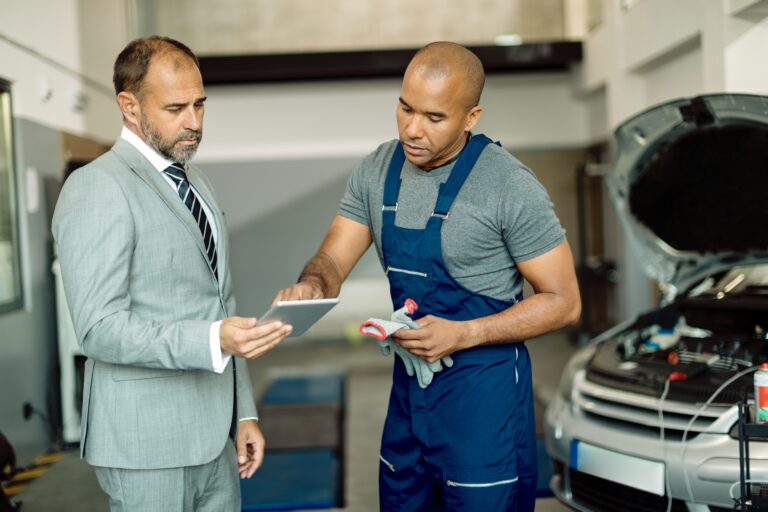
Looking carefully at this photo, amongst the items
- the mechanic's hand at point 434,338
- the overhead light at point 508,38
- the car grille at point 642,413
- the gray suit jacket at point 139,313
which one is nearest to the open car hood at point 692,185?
the car grille at point 642,413

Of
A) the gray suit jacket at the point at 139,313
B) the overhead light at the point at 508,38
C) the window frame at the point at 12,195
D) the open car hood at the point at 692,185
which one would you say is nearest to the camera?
the gray suit jacket at the point at 139,313

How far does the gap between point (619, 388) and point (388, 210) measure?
1630 millimetres

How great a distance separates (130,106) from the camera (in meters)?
1.83

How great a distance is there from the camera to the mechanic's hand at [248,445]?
2.08m

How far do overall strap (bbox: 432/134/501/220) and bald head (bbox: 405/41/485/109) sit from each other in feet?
0.35

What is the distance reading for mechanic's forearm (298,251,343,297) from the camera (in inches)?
83.8

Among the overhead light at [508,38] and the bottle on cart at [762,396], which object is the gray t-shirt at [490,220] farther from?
the overhead light at [508,38]

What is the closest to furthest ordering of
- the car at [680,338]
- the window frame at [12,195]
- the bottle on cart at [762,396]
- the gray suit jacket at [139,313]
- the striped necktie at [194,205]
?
1. the gray suit jacket at [139,313]
2. the striped necktie at [194,205]
3. the bottle on cart at [762,396]
4. the car at [680,338]
5. the window frame at [12,195]

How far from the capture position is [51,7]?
6.10 meters

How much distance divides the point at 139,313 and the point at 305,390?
514 cm

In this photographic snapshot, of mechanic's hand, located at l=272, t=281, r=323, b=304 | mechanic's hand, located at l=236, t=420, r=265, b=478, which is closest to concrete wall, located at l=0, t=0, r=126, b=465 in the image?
mechanic's hand, located at l=236, t=420, r=265, b=478

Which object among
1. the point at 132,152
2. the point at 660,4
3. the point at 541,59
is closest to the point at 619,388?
the point at 132,152

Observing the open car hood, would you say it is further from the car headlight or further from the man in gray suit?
the man in gray suit

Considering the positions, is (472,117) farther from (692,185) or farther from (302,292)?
(692,185)
